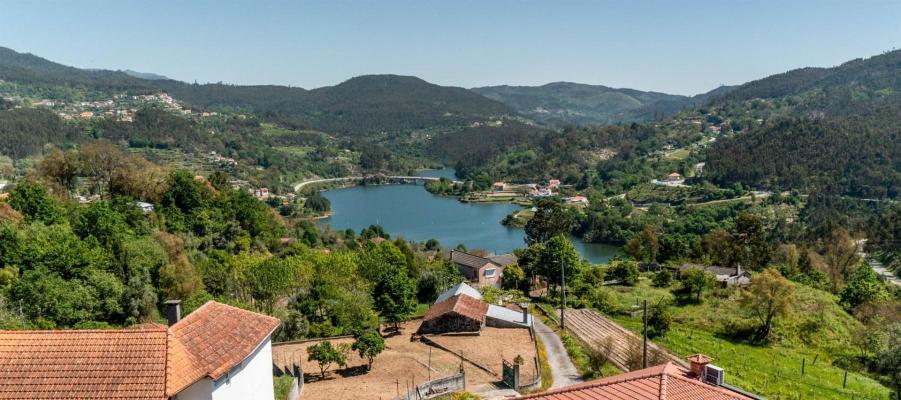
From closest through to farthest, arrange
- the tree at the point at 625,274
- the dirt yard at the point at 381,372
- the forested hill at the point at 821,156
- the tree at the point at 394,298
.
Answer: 1. the dirt yard at the point at 381,372
2. the tree at the point at 394,298
3. the tree at the point at 625,274
4. the forested hill at the point at 821,156

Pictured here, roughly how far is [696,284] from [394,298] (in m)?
15.7

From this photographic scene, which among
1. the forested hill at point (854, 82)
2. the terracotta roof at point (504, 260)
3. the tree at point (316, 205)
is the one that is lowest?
the tree at point (316, 205)

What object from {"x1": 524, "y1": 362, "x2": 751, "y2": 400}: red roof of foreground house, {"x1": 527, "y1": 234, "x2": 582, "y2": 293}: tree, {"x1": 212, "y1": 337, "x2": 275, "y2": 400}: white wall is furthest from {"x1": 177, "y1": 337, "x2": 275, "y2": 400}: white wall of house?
{"x1": 527, "y1": 234, "x2": 582, "y2": 293}: tree

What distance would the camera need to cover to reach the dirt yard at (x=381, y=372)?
16938 mm

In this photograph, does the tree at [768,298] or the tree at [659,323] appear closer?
the tree at [659,323]

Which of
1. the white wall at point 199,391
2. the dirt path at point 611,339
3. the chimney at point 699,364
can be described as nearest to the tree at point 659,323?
the dirt path at point 611,339

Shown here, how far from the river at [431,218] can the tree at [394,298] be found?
142 ft

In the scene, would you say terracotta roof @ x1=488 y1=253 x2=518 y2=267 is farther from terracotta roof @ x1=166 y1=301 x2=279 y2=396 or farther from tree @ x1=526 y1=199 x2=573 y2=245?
terracotta roof @ x1=166 y1=301 x2=279 y2=396

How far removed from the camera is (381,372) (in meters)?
18.8

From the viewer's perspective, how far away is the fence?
1569cm

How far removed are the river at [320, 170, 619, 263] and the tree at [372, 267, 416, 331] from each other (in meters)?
43.3

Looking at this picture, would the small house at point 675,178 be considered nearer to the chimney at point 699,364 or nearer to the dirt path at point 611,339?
the dirt path at point 611,339

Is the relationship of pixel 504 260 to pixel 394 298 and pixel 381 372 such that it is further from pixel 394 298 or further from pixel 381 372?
pixel 381 372

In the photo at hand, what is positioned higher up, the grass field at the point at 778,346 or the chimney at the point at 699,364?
the chimney at the point at 699,364
